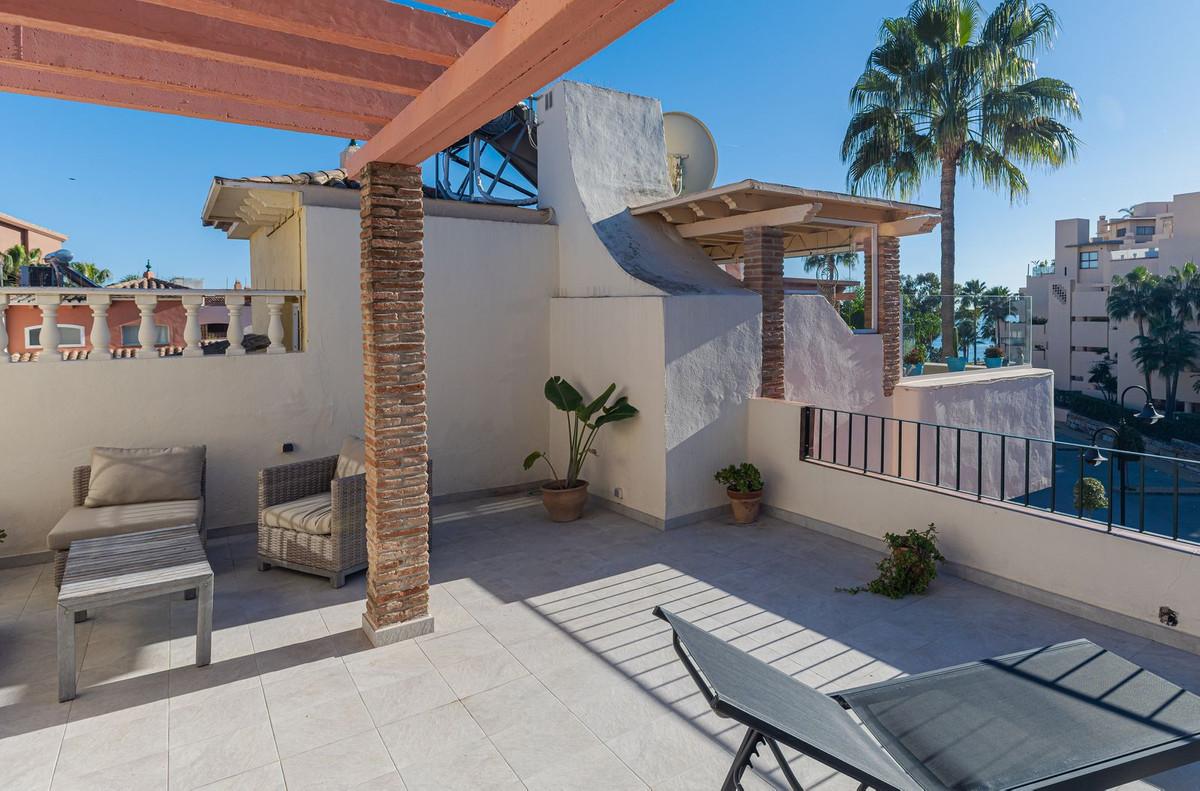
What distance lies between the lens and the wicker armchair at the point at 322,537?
570 cm

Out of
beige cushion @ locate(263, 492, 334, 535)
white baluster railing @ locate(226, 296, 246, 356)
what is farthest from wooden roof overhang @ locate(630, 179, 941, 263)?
beige cushion @ locate(263, 492, 334, 535)

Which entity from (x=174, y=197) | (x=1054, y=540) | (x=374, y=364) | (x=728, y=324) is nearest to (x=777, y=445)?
(x=728, y=324)

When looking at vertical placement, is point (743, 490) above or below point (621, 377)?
below

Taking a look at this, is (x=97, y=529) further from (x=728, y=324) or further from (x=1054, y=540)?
(x=1054, y=540)

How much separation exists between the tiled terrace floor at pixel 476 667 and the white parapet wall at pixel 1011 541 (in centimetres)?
19

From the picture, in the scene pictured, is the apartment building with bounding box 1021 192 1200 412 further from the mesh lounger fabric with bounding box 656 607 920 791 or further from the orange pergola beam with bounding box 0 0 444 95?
the orange pergola beam with bounding box 0 0 444 95

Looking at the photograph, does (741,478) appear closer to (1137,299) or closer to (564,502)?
(564,502)

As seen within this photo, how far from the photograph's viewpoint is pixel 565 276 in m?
9.10

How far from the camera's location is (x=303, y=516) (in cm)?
585

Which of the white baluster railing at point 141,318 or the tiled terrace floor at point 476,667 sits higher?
the white baluster railing at point 141,318

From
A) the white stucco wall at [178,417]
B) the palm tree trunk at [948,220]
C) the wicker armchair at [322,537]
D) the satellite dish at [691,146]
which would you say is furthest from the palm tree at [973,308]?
the wicker armchair at [322,537]

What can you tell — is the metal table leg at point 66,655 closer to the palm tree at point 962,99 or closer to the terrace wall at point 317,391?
the terrace wall at point 317,391

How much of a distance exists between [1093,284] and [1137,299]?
373 inches

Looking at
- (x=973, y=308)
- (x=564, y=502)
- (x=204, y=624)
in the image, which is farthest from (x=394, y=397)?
(x=973, y=308)
